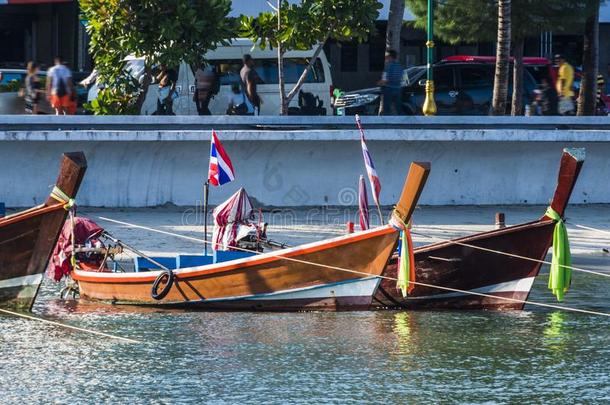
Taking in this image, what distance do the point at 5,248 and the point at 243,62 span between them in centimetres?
1287

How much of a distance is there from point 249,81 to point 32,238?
37.4 feet

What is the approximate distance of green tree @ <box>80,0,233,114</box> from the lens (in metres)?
22.5

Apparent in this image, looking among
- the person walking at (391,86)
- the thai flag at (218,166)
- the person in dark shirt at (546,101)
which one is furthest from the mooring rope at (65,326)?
the person in dark shirt at (546,101)

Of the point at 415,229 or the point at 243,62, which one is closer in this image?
the point at 415,229

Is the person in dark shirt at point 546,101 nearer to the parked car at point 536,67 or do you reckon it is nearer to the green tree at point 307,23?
the parked car at point 536,67

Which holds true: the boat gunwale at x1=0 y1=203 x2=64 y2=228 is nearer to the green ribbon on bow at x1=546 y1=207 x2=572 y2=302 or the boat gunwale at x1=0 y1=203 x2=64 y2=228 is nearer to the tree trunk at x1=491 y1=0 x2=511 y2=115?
the green ribbon on bow at x1=546 y1=207 x2=572 y2=302

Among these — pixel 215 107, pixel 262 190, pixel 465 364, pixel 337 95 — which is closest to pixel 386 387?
pixel 465 364

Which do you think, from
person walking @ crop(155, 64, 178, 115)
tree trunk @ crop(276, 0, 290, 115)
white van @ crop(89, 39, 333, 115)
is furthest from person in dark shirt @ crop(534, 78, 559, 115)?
person walking @ crop(155, 64, 178, 115)

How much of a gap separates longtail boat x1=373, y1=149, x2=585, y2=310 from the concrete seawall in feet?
19.8

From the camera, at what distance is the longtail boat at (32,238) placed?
1353 centimetres

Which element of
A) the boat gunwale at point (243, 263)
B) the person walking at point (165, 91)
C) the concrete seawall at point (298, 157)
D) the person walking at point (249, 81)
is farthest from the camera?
the person walking at point (249, 81)

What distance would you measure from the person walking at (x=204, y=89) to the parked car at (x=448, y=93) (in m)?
4.13

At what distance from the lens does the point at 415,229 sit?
19.0 m

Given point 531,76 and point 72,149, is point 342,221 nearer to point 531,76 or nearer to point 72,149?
point 72,149
